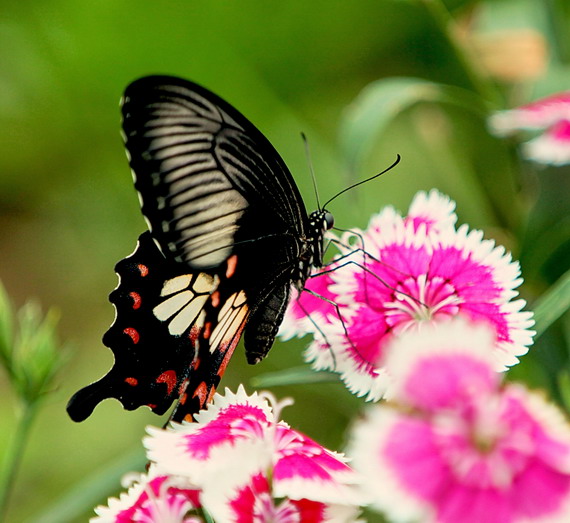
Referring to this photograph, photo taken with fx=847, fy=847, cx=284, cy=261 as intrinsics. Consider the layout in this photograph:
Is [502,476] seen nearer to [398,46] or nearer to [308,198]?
[308,198]

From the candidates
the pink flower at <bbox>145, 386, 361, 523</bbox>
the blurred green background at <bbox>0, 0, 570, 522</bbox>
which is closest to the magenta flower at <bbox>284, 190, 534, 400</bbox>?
the pink flower at <bbox>145, 386, 361, 523</bbox>

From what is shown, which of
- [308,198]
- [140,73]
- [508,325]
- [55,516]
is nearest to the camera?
[508,325]

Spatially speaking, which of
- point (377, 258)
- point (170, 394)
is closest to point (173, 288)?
point (170, 394)

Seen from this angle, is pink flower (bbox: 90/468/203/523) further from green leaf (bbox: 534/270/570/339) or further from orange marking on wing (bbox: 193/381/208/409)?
green leaf (bbox: 534/270/570/339)

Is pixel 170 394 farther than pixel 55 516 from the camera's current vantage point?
No

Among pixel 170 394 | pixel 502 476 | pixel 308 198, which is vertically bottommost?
pixel 502 476

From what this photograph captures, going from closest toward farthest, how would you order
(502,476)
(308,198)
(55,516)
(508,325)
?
(502,476)
(508,325)
(55,516)
(308,198)
